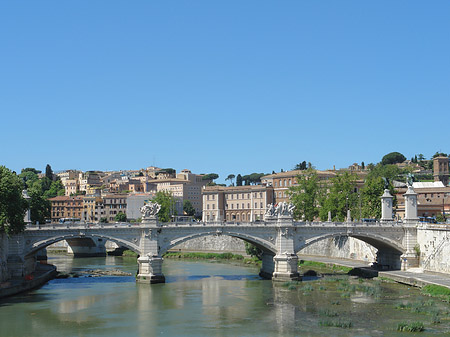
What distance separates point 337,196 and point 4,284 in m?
35.7

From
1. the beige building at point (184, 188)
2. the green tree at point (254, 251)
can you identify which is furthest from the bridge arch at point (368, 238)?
the beige building at point (184, 188)

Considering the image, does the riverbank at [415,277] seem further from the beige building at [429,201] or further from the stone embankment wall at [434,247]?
the beige building at [429,201]

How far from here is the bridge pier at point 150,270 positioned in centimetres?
4641

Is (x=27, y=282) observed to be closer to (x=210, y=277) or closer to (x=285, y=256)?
(x=210, y=277)

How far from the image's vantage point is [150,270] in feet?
153

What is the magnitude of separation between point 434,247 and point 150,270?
→ 2023 cm

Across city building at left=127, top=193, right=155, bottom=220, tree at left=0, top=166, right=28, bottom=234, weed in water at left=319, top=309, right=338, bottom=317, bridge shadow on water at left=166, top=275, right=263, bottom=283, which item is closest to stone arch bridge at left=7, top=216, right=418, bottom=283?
bridge shadow on water at left=166, top=275, right=263, bottom=283

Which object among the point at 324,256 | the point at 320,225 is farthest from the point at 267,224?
the point at 324,256

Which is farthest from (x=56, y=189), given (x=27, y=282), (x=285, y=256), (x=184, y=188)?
(x=285, y=256)

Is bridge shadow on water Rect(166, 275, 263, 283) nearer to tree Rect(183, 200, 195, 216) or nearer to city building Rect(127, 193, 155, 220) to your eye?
city building Rect(127, 193, 155, 220)

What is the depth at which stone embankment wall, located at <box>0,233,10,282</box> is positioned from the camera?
140ft

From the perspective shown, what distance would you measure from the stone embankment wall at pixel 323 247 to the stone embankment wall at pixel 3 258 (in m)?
29.7

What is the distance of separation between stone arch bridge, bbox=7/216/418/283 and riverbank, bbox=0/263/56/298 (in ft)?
2.66

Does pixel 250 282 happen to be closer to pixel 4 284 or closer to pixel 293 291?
pixel 293 291
